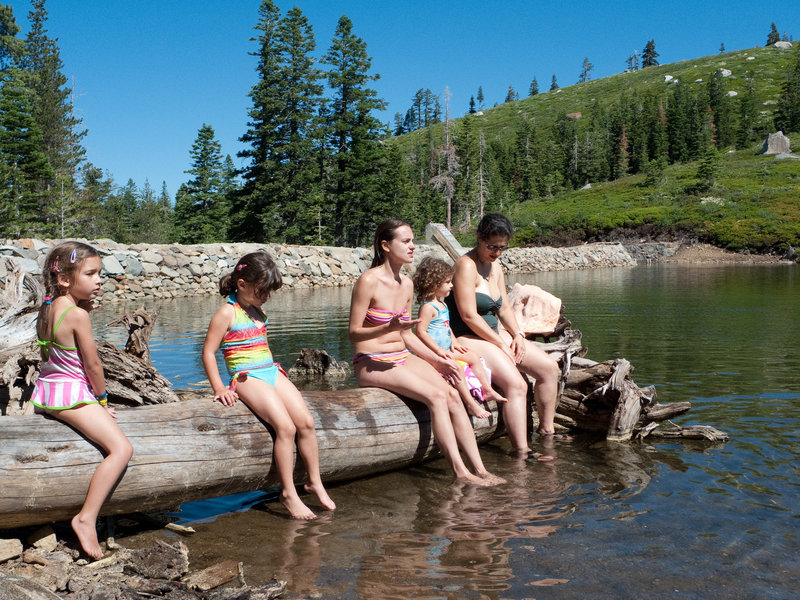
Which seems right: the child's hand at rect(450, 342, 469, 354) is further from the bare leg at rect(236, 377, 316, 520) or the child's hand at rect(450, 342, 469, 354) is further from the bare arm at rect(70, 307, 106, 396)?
the bare arm at rect(70, 307, 106, 396)

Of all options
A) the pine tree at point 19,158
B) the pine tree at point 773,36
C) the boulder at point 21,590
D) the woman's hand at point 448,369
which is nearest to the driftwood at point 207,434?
the woman's hand at point 448,369

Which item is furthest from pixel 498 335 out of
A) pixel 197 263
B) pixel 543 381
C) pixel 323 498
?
pixel 197 263

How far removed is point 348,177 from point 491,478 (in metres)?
38.3

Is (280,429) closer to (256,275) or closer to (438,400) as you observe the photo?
(256,275)

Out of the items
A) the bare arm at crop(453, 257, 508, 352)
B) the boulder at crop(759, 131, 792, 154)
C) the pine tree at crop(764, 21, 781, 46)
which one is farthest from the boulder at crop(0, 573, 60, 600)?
the pine tree at crop(764, 21, 781, 46)

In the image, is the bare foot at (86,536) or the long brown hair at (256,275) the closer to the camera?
the bare foot at (86,536)

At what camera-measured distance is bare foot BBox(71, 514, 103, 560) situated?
139 inches

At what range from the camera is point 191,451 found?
13.3 feet

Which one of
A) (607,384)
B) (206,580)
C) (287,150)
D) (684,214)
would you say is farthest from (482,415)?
(684,214)

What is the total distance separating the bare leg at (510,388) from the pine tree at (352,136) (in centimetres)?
3661

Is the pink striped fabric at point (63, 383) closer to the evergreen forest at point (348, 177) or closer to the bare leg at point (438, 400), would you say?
the bare leg at point (438, 400)

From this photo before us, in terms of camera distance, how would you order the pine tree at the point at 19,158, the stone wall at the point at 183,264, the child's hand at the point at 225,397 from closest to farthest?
the child's hand at the point at 225,397
the stone wall at the point at 183,264
the pine tree at the point at 19,158

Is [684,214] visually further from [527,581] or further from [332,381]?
[527,581]

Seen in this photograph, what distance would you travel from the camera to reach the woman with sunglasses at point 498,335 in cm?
590
